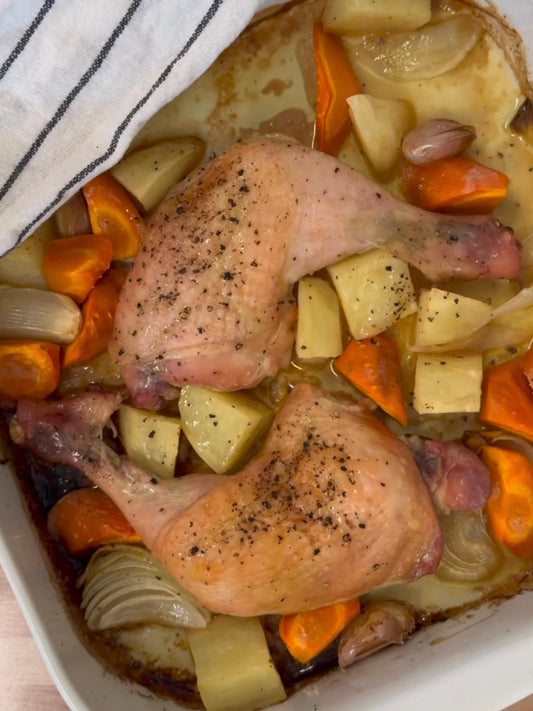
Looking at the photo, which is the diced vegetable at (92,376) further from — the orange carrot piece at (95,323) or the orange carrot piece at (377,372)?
the orange carrot piece at (377,372)

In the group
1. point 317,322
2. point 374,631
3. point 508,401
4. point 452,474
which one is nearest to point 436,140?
point 317,322

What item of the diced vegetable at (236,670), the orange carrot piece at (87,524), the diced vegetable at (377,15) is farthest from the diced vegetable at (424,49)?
the diced vegetable at (236,670)

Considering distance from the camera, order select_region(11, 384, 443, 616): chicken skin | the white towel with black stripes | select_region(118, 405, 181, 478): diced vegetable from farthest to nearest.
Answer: select_region(118, 405, 181, 478): diced vegetable, select_region(11, 384, 443, 616): chicken skin, the white towel with black stripes

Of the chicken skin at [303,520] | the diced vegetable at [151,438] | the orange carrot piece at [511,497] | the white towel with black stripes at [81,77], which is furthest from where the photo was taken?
the diced vegetable at [151,438]

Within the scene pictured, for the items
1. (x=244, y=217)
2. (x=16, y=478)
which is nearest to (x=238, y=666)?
(x=16, y=478)

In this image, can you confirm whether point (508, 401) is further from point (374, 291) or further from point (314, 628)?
point (314, 628)

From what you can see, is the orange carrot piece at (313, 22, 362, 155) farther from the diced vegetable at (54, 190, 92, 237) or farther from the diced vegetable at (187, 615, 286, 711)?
the diced vegetable at (187, 615, 286, 711)

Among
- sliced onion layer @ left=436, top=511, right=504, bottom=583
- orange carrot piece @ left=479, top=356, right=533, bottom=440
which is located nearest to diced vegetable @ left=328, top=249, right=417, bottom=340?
orange carrot piece @ left=479, top=356, right=533, bottom=440
